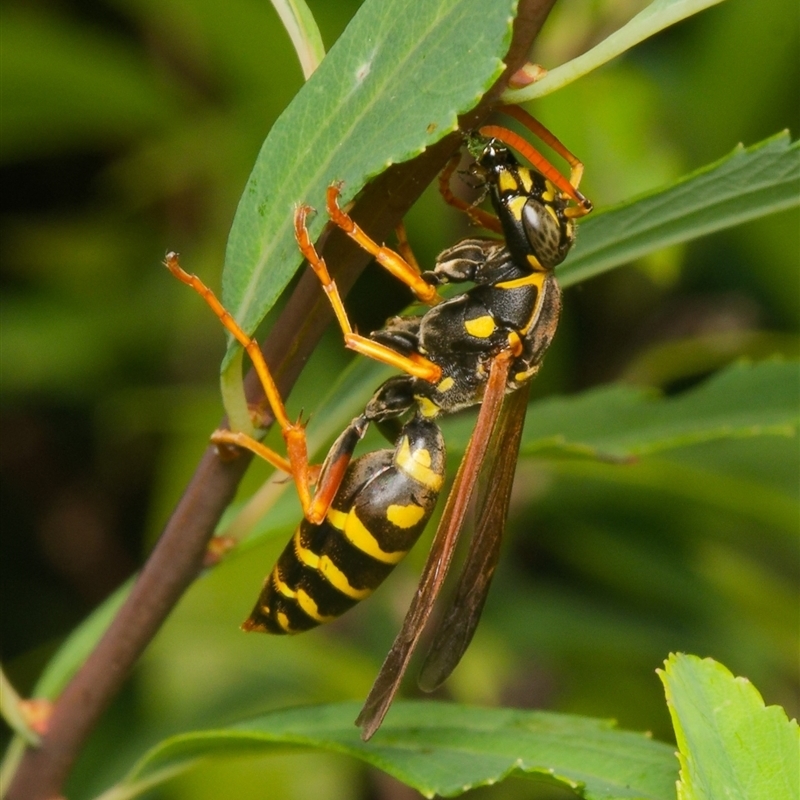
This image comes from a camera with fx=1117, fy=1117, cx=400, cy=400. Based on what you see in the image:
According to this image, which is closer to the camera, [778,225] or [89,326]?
[778,225]

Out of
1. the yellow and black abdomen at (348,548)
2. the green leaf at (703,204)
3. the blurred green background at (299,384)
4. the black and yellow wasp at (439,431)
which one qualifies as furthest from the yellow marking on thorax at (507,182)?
the blurred green background at (299,384)

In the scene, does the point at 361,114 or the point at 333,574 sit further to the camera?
the point at 333,574

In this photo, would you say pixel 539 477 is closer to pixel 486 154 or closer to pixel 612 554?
pixel 612 554

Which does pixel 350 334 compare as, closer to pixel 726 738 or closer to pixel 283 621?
pixel 283 621

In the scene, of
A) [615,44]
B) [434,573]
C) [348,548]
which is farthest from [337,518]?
[615,44]

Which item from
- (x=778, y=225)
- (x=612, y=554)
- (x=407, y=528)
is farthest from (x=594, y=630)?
(x=407, y=528)

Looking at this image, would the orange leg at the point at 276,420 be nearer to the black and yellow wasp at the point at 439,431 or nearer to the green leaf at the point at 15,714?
the black and yellow wasp at the point at 439,431
